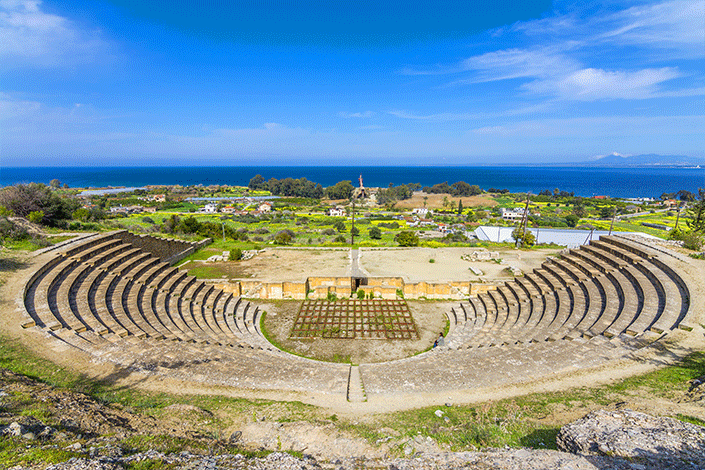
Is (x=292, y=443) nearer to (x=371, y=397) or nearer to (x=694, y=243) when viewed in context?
(x=371, y=397)

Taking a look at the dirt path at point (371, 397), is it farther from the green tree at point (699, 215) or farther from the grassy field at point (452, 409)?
the green tree at point (699, 215)

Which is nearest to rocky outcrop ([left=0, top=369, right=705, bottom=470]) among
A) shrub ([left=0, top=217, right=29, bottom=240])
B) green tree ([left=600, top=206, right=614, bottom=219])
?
shrub ([left=0, top=217, right=29, bottom=240])

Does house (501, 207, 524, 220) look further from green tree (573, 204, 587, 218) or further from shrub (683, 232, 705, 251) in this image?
shrub (683, 232, 705, 251)

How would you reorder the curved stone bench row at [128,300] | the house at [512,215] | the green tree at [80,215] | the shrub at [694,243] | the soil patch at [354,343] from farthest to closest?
the house at [512,215] < the green tree at [80,215] < the shrub at [694,243] < the soil patch at [354,343] < the curved stone bench row at [128,300]

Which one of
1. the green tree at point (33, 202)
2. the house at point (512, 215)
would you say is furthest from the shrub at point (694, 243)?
the house at point (512, 215)

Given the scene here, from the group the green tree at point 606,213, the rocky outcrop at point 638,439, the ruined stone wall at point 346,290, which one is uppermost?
the green tree at point 606,213

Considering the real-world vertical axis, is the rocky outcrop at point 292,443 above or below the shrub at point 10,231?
below

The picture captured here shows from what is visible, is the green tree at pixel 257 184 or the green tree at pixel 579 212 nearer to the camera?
the green tree at pixel 579 212
